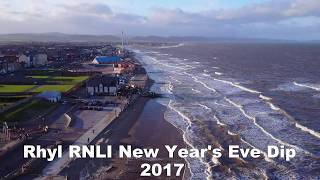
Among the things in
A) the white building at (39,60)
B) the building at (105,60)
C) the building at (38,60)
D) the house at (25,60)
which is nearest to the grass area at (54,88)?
the house at (25,60)

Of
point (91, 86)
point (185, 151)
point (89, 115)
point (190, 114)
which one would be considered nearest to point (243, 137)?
point (185, 151)

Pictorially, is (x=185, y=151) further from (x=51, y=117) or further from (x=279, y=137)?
(x=51, y=117)

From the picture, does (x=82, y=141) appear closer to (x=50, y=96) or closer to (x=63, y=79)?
(x=50, y=96)

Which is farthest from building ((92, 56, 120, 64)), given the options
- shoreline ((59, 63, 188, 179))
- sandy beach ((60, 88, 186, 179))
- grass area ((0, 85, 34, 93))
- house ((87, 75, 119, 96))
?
sandy beach ((60, 88, 186, 179))

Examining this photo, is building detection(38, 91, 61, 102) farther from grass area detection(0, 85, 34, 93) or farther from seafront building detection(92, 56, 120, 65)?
seafront building detection(92, 56, 120, 65)

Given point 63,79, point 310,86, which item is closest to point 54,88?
point 63,79
